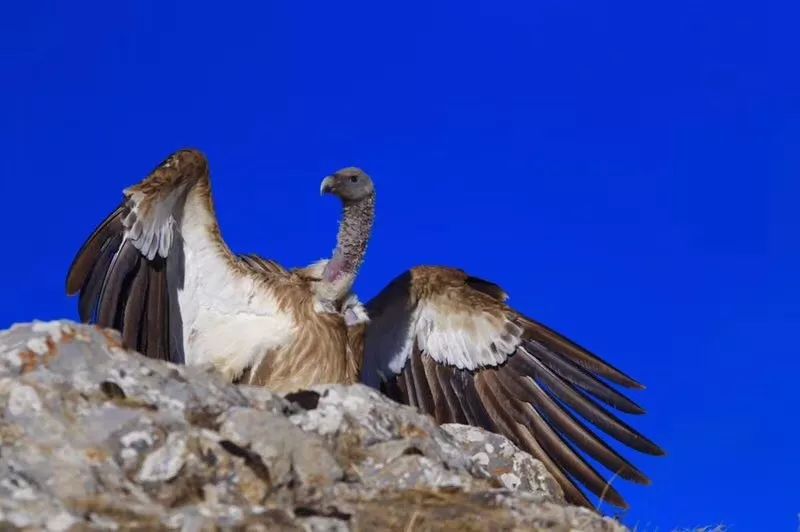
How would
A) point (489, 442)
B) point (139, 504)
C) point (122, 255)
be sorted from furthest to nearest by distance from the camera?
point (122, 255), point (489, 442), point (139, 504)

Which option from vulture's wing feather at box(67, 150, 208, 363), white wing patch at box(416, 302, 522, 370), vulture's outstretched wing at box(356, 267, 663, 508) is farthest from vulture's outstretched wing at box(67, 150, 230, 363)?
white wing patch at box(416, 302, 522, 370)

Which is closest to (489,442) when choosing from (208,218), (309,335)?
(309,335)

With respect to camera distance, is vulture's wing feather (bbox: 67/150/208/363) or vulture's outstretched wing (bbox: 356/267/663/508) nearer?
vulture's wing feather (bbox: 67/150/208/363)

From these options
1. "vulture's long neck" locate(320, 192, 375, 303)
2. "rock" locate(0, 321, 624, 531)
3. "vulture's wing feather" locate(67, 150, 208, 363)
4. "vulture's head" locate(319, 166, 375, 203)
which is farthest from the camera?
"vulture's head" locate(319, 166, 375, 203)

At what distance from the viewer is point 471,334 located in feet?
31.7

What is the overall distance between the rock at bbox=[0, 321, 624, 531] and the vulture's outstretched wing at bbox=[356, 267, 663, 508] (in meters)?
5.29

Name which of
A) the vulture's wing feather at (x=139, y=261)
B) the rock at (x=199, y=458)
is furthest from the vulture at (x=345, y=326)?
the rock at (x=199, y=458)

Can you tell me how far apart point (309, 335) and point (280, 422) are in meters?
4.93

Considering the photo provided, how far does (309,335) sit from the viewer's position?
837 centimetres

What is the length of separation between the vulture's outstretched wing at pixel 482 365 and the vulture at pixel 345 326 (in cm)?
1

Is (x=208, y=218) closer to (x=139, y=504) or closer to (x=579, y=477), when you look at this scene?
(x=579, y=477)

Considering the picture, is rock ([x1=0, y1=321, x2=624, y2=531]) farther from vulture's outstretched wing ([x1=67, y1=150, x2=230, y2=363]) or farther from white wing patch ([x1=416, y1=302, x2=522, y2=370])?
white wing patch ([x1=416, y1=302, x2=522, y2=370])

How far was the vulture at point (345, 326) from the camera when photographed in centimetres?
812

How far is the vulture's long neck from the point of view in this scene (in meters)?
8.91
